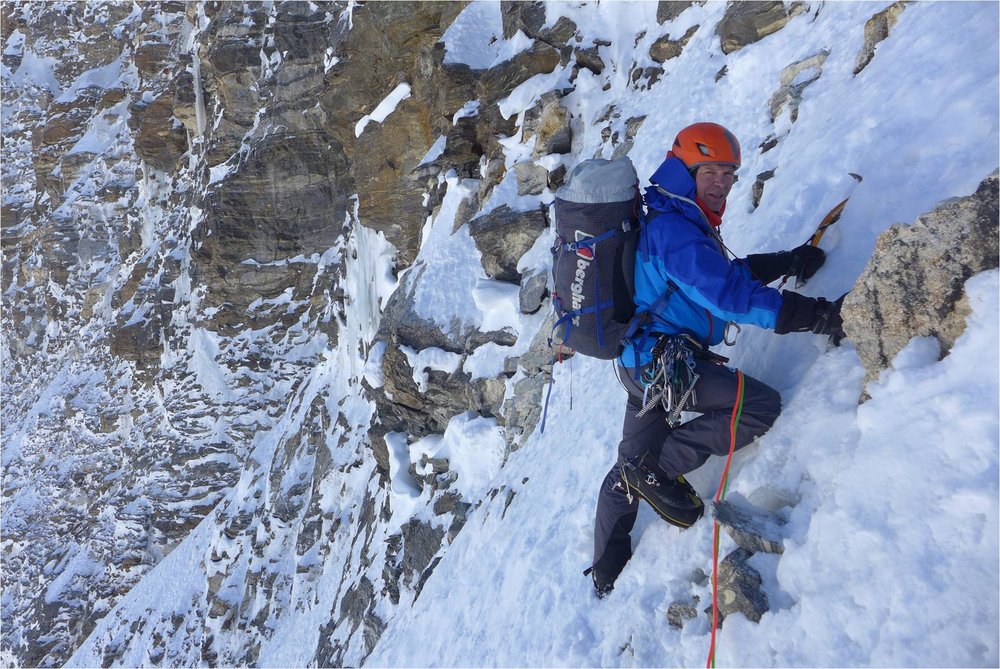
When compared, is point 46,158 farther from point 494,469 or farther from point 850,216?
point 850,216

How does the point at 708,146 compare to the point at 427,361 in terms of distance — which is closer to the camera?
the point at 708,146

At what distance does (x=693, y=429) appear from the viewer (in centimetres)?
329

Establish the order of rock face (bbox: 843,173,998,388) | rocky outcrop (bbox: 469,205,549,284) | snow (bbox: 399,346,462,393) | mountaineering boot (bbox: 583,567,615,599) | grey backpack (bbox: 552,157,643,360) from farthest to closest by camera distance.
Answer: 1. snow (bbox: 399,346,462,393)
2. rocky outcrop (bbox: 469,205,549,284)
3. mountaineering boot (bbox: 583,567,615,599)
4. grey backpack (bbox: 552,157,643,360)
5. rock face (bbox: 843,173,998,388)

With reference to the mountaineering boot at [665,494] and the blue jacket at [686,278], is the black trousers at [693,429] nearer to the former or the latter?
the mountaineering boot at [665,494]

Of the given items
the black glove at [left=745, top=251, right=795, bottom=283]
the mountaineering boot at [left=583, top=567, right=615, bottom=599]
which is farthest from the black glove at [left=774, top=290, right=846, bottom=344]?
the mountaineering boot at [left=583, top=567, right=615, bottom=599]

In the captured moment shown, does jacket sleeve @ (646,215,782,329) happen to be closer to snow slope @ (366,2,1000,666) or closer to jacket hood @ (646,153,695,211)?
jacket hood @ (646,153,695,211)

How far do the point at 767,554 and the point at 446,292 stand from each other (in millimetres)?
8022

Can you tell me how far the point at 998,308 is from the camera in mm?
2254

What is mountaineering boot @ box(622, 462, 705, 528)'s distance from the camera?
11.0 feet

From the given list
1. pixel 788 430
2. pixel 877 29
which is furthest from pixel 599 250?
pixel 877 29

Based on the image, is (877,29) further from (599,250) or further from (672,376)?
(672,376)

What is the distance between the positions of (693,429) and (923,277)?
127 cm

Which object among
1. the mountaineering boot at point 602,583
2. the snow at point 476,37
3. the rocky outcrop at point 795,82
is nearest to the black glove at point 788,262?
the mountaineering boot at point 602,583

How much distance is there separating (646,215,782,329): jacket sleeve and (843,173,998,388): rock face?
37 cm
